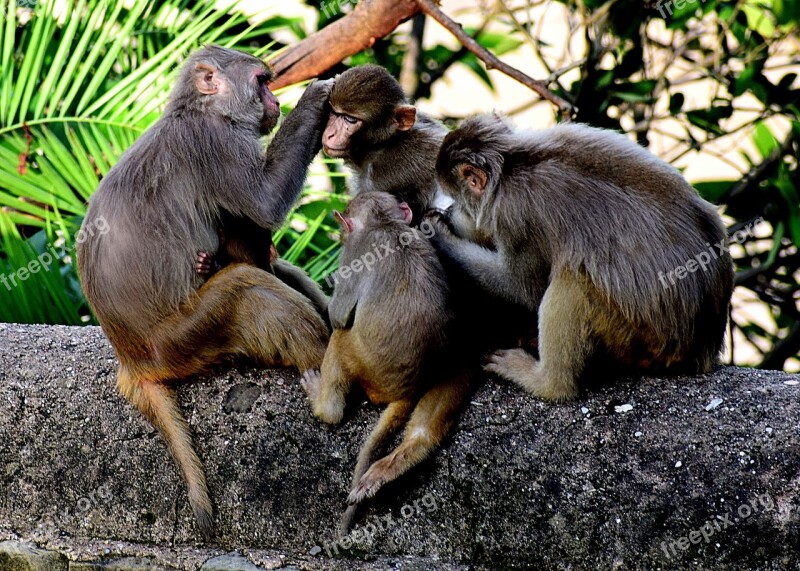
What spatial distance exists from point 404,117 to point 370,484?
5.33 ft

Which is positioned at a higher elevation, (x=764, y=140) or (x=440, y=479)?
(x=764, y=140)

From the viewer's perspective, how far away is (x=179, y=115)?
4215 millimetres

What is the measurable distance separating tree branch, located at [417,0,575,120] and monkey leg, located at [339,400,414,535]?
2456 mm

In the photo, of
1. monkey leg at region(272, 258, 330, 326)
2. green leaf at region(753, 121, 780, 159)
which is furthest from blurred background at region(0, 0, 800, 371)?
monkey leg at region(272, 258, 330, 326)

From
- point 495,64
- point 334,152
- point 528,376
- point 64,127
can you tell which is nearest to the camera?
point 528,376

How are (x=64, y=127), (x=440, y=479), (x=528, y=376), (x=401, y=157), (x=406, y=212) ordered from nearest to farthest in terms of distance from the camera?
1. (x=440, y=479)
2. (x=528, y=376)
3. (x=406, y=212)
4. (x=401, y=157)
5. (x=64, y=127)

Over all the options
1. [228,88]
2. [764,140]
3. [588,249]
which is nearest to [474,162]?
[588,249]

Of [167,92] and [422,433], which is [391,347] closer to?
[422,433]

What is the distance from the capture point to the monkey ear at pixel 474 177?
3.93 m

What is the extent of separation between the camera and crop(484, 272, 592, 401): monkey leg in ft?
12.4

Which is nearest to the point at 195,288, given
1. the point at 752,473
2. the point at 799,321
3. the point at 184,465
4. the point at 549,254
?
the point at 184,465

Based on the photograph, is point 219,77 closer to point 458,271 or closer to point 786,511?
point 458,271

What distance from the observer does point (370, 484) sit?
374cm

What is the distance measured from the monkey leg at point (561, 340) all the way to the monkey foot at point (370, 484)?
68 centimetres
